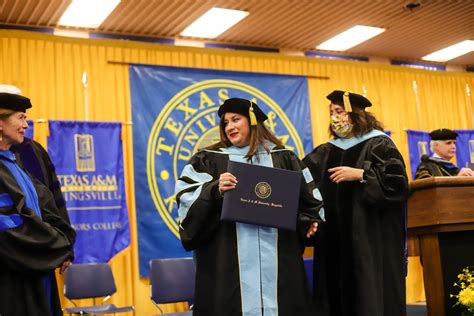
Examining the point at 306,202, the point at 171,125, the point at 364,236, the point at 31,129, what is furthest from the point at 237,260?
the point at 171,125

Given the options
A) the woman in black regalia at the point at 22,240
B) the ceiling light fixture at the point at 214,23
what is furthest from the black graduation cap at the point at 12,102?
the ceiling light fixture at the point at 214,23

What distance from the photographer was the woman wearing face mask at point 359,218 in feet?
13.5

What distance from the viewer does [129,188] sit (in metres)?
8.45

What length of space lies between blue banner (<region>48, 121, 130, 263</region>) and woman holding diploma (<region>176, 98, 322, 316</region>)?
Answer: 4394 mm

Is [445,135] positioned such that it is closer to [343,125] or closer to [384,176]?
[343,125]

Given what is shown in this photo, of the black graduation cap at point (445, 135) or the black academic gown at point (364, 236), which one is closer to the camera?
the black academic gown at point (364, 236)

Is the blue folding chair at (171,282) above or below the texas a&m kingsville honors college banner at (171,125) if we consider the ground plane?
below

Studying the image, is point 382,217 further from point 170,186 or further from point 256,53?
point 256,53

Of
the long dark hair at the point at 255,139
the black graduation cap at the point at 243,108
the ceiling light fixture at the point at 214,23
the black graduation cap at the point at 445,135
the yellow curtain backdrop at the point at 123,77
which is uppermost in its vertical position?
the ceiling light fixture at the point at 214,23

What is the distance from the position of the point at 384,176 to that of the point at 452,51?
762 centimetres

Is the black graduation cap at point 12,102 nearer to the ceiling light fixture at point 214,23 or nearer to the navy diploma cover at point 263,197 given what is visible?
the navy diploma cover at point 263,197

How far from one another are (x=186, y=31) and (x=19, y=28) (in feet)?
7.28

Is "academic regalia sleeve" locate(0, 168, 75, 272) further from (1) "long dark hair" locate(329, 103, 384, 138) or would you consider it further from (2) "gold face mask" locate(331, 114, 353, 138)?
(1) "long dark hair" locate(329, 103, 384, 138)

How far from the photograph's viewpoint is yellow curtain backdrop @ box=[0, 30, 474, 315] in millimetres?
8117
